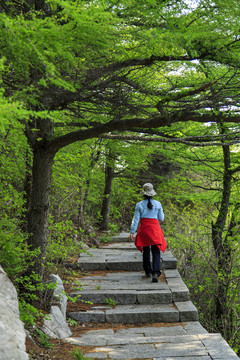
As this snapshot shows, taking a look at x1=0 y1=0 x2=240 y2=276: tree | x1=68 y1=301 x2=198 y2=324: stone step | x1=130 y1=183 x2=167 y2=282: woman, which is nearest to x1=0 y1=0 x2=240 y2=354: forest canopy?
x1=0 y1=0 x2=240 y2=276: tree

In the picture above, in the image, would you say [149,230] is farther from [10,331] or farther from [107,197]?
[107,197]

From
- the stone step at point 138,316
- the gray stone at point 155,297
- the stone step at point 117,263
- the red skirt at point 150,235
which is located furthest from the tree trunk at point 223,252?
the stone step at point 138,316

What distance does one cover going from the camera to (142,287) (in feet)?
23.0

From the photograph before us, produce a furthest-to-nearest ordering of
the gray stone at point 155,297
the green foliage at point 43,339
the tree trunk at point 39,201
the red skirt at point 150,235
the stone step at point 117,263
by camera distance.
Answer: the stone step at point 117,263, the red skirt at point 150,235, the gray stone at point 155,297, the tree trunk at point 39,201, the green foliage at point 43,339

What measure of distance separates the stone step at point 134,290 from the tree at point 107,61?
161 cm

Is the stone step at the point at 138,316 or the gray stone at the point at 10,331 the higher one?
the gray stone at the point at 10,331

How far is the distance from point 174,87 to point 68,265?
5358 millimetres

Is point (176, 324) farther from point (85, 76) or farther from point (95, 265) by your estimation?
point (85, 76)

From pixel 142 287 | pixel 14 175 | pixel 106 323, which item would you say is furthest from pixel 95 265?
pixel 14 175

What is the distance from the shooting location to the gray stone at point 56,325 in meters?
4.71

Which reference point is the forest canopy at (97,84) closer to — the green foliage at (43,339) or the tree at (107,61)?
the tree at (107,61)

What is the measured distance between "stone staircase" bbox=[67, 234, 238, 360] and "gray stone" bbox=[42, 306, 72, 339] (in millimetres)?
219

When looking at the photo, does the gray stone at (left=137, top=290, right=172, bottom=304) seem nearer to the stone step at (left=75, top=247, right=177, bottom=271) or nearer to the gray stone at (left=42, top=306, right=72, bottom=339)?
the gray stone at (left=42, top=306, right=72, bottom=339)

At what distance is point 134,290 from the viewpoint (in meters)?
6.81
